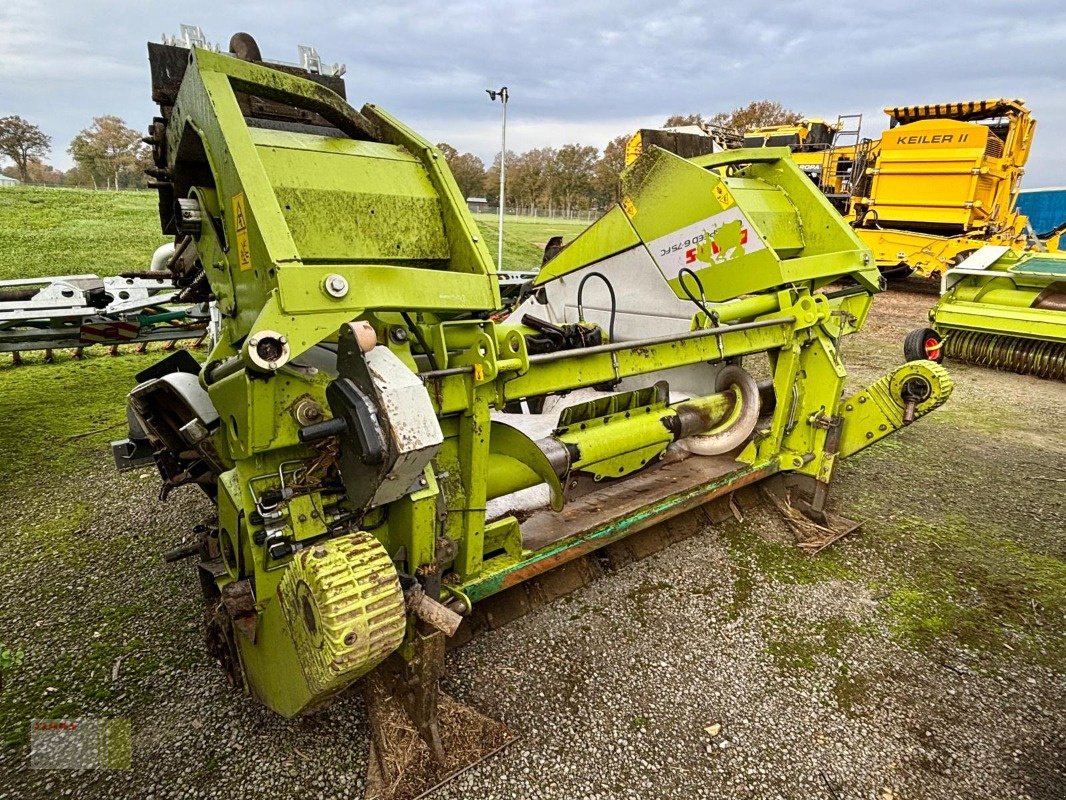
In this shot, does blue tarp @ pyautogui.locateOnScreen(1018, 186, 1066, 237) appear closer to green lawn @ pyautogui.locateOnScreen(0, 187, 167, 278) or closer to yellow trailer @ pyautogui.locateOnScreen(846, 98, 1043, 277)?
yellow trailer @ pyautogui.locateOnScreen(846, 98, 1043, 277)

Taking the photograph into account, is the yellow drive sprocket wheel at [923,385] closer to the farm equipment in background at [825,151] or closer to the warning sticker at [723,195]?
the warning sticker at [723,195]

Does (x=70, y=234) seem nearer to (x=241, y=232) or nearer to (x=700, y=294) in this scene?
(x=700, y=294)

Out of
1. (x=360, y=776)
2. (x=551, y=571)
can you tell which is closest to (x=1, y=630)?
(x=360, y=776)

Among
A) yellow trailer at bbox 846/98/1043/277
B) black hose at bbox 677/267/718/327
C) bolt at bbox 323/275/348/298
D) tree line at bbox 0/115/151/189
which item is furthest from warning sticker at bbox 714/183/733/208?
tree line at bbox 0/115/151/189

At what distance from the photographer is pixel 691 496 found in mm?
3240

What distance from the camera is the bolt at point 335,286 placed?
172 cm

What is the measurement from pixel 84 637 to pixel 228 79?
2.42 m

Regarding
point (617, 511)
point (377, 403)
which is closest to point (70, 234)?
point (617, 511)

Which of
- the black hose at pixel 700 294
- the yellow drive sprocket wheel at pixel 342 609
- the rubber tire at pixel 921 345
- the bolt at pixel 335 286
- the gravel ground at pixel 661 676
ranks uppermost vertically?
the bolt at pixel 335 286

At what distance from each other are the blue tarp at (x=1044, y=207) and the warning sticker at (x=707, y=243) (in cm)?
2222

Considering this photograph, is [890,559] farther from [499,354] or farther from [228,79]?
[228,79]

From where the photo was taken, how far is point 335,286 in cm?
172

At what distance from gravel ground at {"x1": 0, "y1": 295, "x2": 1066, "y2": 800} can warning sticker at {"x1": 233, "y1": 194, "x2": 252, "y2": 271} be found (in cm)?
164

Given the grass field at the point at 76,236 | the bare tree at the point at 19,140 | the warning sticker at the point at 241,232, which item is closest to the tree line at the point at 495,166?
the bare tree at the point at 19,140
